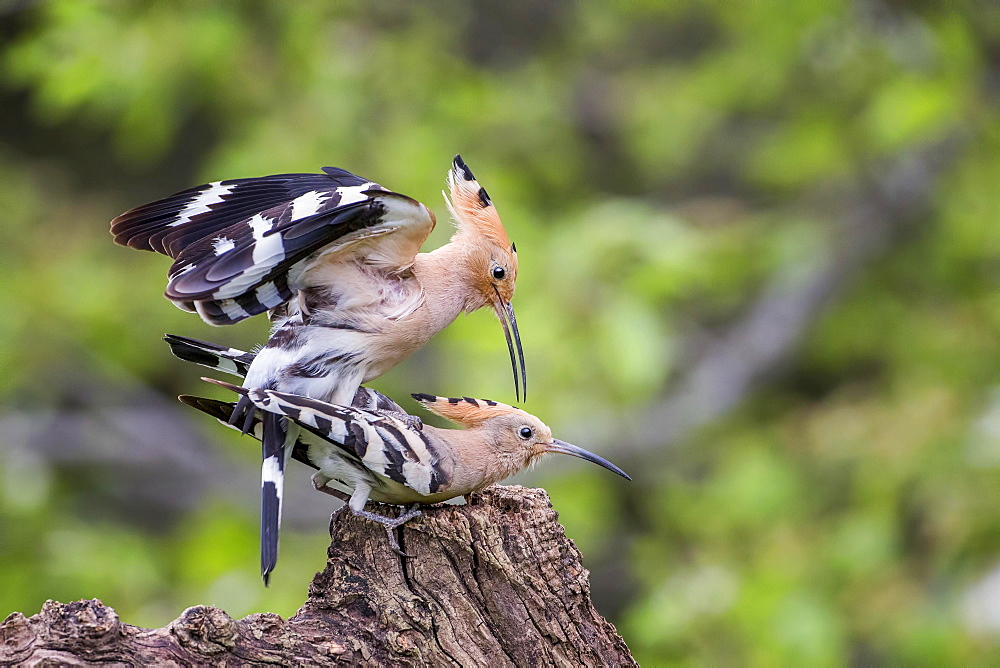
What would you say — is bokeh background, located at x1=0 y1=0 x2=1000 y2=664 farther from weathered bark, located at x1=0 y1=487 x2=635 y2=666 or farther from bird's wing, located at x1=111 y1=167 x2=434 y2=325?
weathered bark, located at x1=0 y1=487 x2=635 y2=666

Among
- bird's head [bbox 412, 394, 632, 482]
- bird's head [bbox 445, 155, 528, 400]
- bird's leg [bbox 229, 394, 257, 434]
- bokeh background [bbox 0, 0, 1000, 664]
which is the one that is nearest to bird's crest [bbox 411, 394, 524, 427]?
bird's head [bbox 412, 394, 632, 482]

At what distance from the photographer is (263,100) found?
20.4 ft

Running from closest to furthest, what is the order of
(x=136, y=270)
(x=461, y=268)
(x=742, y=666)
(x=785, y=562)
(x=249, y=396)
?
(x=249, y=396) < (x=461, y=268) < (x=742, y=666) < (x=785, y=562) < (x=136, y=270)

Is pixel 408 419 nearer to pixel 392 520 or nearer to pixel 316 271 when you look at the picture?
pixel 392 520

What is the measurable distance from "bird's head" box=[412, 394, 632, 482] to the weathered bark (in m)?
0.15

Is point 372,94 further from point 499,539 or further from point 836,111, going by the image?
point 499,539

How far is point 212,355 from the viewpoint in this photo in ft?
9.08

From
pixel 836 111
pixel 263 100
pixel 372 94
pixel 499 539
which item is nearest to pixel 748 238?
pixel 836 111

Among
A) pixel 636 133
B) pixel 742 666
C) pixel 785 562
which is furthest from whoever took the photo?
pixel 636 133

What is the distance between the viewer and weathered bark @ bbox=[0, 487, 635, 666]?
2301 millimetres

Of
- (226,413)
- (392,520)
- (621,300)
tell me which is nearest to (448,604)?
(392,520)

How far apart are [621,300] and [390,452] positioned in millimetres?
2781

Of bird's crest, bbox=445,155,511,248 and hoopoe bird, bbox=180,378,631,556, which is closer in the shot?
hoopoe bird, bbox=180,378,631,556

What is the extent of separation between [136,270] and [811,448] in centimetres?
439
